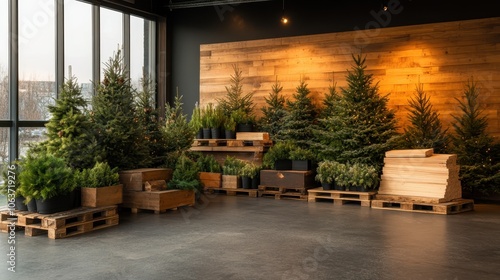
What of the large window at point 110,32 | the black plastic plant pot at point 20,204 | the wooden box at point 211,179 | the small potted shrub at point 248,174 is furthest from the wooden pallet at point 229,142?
the black plastic plant pot at point 20,204

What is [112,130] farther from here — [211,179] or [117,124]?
[211,179]

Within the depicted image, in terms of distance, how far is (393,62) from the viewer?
1116cm

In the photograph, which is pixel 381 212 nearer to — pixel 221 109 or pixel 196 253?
pixel 196 253

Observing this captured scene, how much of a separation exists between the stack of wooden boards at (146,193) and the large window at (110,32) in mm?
4253

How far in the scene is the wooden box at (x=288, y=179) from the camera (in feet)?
34.3

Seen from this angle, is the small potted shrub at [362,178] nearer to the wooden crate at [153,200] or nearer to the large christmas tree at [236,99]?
the wooden crate at [153,200]

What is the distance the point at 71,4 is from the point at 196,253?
296 inches

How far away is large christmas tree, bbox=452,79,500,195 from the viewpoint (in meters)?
9.66

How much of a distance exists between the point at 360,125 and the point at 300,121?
161cm

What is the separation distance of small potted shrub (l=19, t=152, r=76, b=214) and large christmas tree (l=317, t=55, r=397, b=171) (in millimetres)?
5474

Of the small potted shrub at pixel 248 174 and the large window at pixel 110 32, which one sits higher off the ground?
the large window at pixel 110 32

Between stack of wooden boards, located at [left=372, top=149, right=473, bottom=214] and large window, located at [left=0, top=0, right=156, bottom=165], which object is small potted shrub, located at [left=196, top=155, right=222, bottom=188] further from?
stack of wooden boards, located at [left=372, top=149, right=473, bottom=214]

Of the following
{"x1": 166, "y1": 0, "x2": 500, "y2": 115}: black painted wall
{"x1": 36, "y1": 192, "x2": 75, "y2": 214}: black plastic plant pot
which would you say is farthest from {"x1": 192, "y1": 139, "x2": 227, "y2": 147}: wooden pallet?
{"x1": 36, "y1": 192, "x2": 75, "y2": 214}: black plastic plant pot

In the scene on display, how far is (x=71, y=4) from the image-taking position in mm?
11227
